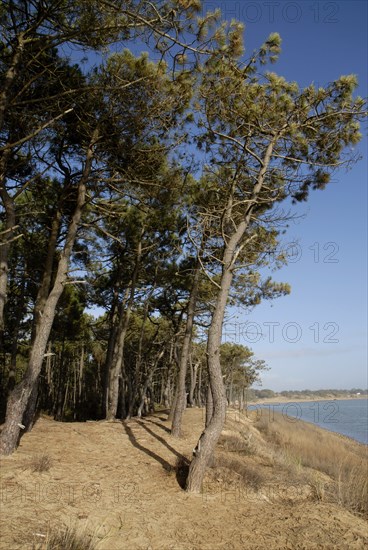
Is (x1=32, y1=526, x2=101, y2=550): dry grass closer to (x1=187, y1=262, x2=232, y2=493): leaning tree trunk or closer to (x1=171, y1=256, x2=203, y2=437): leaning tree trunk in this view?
(x1=187, y1=262, x2=232, y2=493): leaning tree trunk

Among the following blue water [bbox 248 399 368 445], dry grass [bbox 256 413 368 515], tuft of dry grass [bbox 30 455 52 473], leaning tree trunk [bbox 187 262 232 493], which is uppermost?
leaning tree trunk [bbox 187 262 232 493]

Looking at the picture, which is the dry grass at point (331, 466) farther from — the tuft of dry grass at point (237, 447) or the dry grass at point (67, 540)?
the dry grass at point (67, 540)

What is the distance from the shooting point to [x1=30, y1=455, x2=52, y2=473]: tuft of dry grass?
6.18 meters

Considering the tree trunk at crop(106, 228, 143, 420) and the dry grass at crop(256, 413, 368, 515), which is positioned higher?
the tree trunk at crop(106, 228, 143, 420)

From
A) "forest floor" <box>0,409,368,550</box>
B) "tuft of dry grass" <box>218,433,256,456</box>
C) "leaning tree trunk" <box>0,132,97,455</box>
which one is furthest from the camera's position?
"tuft of dry grass" <box>218,433,256,456</box>

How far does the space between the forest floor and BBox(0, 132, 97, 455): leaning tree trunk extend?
359 mm

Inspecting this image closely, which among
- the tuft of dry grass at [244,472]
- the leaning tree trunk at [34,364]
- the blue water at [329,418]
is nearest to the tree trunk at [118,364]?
the leaning tree trunk at [34,364]

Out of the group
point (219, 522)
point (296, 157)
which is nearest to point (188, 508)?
point (219, 522)

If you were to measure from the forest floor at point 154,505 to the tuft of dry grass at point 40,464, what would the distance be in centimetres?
2

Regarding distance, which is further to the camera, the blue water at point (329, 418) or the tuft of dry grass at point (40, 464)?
the blue water at point (329, 418)

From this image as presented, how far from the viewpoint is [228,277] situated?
705 cm

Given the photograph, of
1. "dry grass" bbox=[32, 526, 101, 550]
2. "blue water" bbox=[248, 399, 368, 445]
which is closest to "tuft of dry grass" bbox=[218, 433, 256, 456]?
"blue water" bbox=[248, 399, 368, 445]

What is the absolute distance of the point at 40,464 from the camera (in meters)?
6.29

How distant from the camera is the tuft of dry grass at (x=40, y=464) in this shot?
6182 mm
